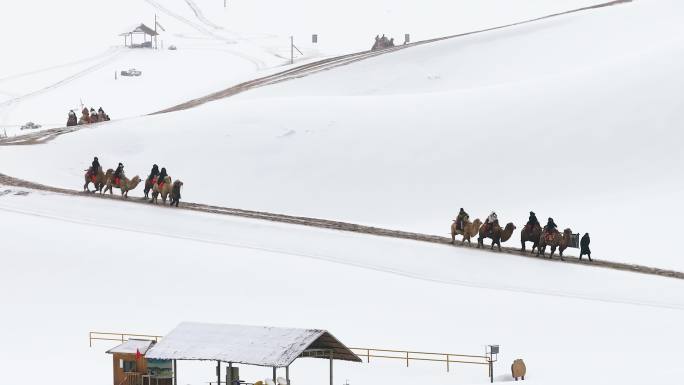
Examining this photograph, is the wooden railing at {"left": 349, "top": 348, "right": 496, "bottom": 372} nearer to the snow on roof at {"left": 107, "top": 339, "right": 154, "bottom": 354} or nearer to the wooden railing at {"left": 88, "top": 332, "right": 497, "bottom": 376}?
the wooden railing at {"left": 88, "top": 332, "right": 497, "bottom": 376}

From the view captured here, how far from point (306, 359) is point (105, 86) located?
6913cm

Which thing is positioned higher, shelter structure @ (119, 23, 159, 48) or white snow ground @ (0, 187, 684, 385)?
shelter structure @ (119, 23, 159, 48)

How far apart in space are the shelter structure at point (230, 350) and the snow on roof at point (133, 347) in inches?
1.6

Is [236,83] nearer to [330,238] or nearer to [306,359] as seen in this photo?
[330,238]

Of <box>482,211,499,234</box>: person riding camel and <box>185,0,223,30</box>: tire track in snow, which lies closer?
<box>482,211,499,234</box>: person riding camel

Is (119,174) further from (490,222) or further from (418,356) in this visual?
(418,356)

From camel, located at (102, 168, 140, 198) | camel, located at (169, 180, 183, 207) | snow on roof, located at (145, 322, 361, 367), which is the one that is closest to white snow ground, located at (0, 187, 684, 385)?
camel, located at (169, 180, 183, 207)

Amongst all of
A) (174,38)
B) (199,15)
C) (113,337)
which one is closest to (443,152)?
(113,337)

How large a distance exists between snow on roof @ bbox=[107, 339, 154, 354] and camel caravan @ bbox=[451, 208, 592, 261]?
1531cm

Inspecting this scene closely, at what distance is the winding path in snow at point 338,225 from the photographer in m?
42.0

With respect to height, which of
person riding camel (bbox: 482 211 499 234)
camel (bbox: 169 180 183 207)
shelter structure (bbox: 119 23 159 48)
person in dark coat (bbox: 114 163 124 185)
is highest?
shelter structure (bbox: 119 23 159 48)

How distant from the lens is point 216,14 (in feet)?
450

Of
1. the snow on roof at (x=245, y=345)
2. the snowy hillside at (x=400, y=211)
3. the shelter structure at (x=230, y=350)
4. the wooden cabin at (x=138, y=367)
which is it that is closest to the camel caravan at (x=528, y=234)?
the snowy hillside at (x=400, y=211)

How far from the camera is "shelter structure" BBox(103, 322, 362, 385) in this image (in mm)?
27891
